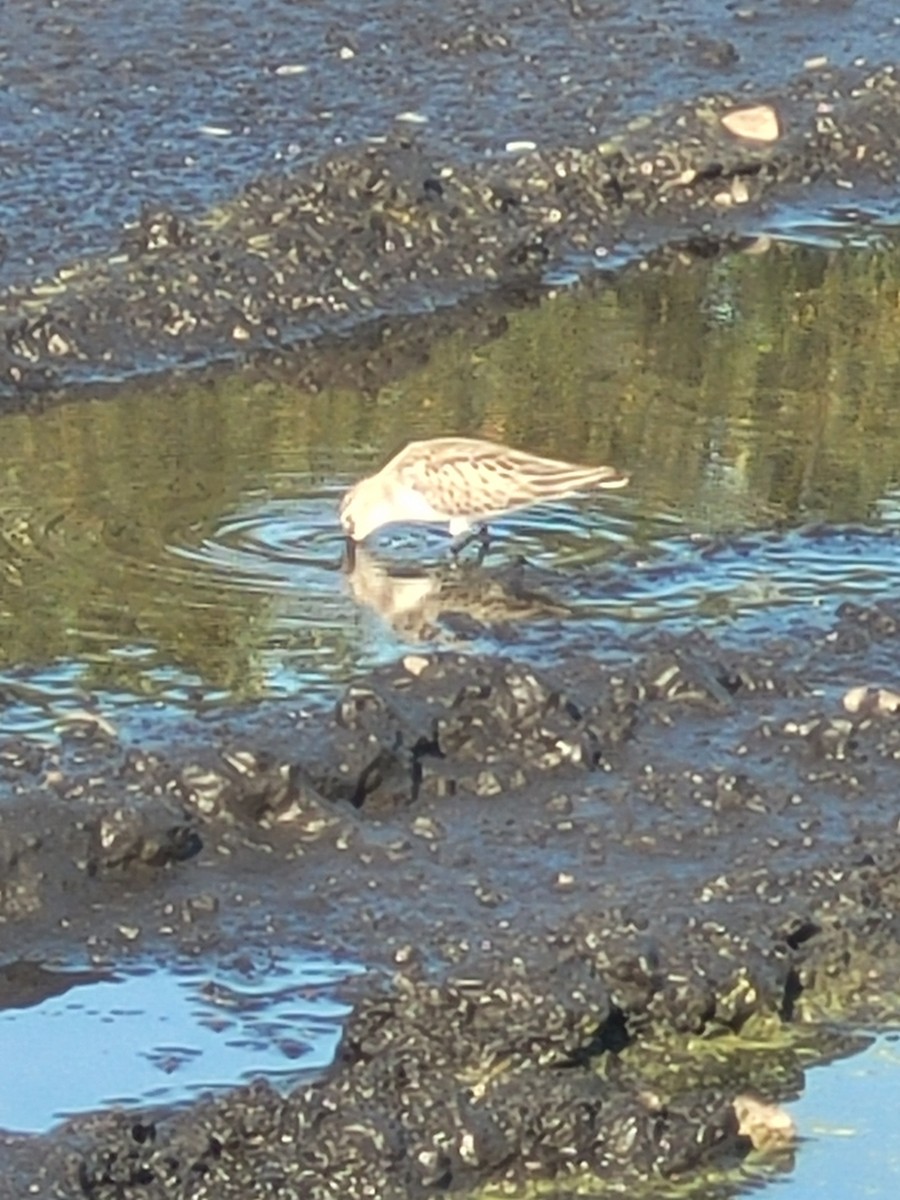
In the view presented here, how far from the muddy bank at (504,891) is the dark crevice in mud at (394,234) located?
9.35ft

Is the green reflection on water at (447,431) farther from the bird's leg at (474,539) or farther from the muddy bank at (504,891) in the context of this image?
the muddy bank at (504,891)

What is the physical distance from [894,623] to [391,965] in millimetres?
2094

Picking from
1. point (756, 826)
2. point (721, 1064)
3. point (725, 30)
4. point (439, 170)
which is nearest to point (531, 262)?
point (439, 170)

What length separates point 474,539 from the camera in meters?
8.71

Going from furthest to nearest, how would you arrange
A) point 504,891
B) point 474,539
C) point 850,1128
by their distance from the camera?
point 474,539
point 504,891
point 850,1128

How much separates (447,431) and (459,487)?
3.85ft

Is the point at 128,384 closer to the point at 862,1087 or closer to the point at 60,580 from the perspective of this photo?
the point at 60,580

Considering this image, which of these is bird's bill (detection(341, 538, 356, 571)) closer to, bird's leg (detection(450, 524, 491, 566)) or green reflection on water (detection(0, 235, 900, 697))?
green reflection on water (detection(0, 235, 900, 697))

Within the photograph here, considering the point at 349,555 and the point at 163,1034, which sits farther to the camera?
the point at 349,555

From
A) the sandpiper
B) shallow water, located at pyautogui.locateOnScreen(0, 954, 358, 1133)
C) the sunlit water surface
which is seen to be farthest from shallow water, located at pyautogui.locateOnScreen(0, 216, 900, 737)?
shallow water, located at pyautogui.locateOnScreen(0, 954, 358, 1133)

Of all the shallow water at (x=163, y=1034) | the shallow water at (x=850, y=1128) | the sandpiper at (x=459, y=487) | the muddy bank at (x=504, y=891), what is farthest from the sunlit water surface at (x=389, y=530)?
the shallow water at (x=850, y=1128)

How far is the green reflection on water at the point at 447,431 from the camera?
811cm

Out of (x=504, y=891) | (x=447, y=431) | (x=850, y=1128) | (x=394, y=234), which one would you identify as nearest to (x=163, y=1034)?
(x=504, y=891)

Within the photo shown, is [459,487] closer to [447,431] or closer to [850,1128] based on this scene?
[447,431]
